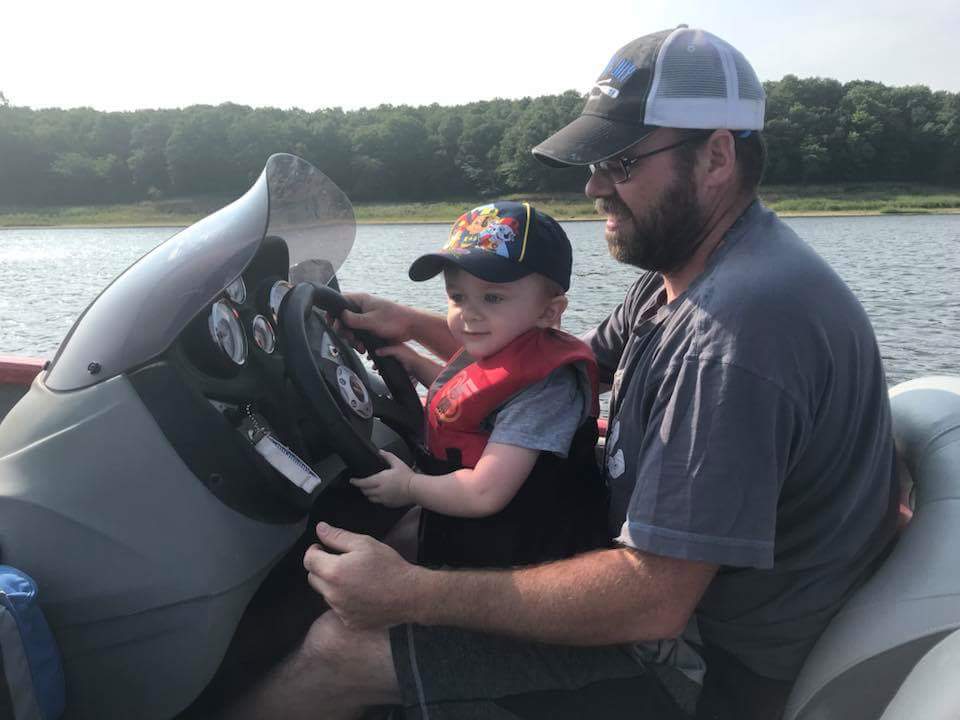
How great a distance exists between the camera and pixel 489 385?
1.71 meters

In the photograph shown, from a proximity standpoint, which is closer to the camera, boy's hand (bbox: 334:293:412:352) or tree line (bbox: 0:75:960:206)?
boy's hand (bbox: 334:293:412:352)

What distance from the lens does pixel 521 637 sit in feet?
4.78

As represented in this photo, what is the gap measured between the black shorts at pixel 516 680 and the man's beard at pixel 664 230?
2.60ft

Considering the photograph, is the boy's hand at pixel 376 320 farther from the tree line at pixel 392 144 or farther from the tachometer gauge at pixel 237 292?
the tree line at pixel 392 144

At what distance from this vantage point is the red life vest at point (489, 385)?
1.70 meters

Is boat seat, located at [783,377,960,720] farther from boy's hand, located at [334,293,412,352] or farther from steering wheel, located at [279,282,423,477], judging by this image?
boy's hand, located at [334,293,412,352]

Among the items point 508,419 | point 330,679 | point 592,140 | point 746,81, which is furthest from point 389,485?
point 746,81

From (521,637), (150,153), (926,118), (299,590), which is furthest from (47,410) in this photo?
(150,153)

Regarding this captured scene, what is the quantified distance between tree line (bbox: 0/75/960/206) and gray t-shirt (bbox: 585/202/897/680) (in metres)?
21.5

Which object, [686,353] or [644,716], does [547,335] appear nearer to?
[686,353]

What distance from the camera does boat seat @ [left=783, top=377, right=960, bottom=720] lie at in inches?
50.5

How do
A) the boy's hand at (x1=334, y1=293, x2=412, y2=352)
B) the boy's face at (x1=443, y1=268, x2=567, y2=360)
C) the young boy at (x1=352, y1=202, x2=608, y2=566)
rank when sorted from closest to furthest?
the young boy at (x1=352, y1=202, x2=608, y2=566)
the boy's face at (x1=443, y1=268, x2=567, y2=360)
the boy's hand at (x1=334, y1=293, x2=412, y2=352)

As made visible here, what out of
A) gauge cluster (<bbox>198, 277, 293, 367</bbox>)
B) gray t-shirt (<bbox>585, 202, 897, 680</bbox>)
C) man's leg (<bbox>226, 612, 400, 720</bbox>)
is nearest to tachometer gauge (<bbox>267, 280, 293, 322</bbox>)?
gauge cluster (<bbox>198, 277, 293, 367</bbox>)

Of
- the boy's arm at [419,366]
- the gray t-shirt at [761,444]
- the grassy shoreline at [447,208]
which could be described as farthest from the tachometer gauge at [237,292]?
the grassy shoreline at [447,208]
